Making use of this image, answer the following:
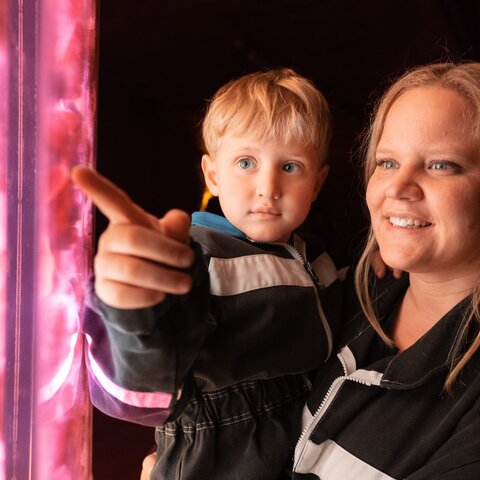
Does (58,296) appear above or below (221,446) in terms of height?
above

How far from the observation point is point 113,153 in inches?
58.1

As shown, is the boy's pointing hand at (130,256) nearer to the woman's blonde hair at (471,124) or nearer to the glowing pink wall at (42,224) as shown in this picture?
the glowing pink wall at (42,224)

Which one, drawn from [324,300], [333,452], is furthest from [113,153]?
[333,452]

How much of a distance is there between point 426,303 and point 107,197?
0.68 m

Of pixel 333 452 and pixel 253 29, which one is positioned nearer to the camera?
pixel 333 452

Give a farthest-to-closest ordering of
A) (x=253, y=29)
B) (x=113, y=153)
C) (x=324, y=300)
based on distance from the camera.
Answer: (x=253, y=29) → (x=113, y=153) → (x=324, y=300)

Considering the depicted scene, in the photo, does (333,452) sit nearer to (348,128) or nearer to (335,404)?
(335,404)

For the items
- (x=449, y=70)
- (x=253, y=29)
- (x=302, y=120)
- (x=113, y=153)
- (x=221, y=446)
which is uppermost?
(x=253, y=29)

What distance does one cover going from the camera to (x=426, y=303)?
105cm

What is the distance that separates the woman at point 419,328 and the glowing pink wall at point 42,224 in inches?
17.0

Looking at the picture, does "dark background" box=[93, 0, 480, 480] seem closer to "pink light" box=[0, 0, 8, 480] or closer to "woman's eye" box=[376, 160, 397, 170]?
"woman's eye" box=[376, 160, 397, 170]

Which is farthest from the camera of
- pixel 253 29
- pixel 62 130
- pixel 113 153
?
pixel 253 29

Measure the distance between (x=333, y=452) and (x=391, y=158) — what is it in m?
0.51

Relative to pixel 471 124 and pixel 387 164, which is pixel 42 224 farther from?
pixel 471 124
